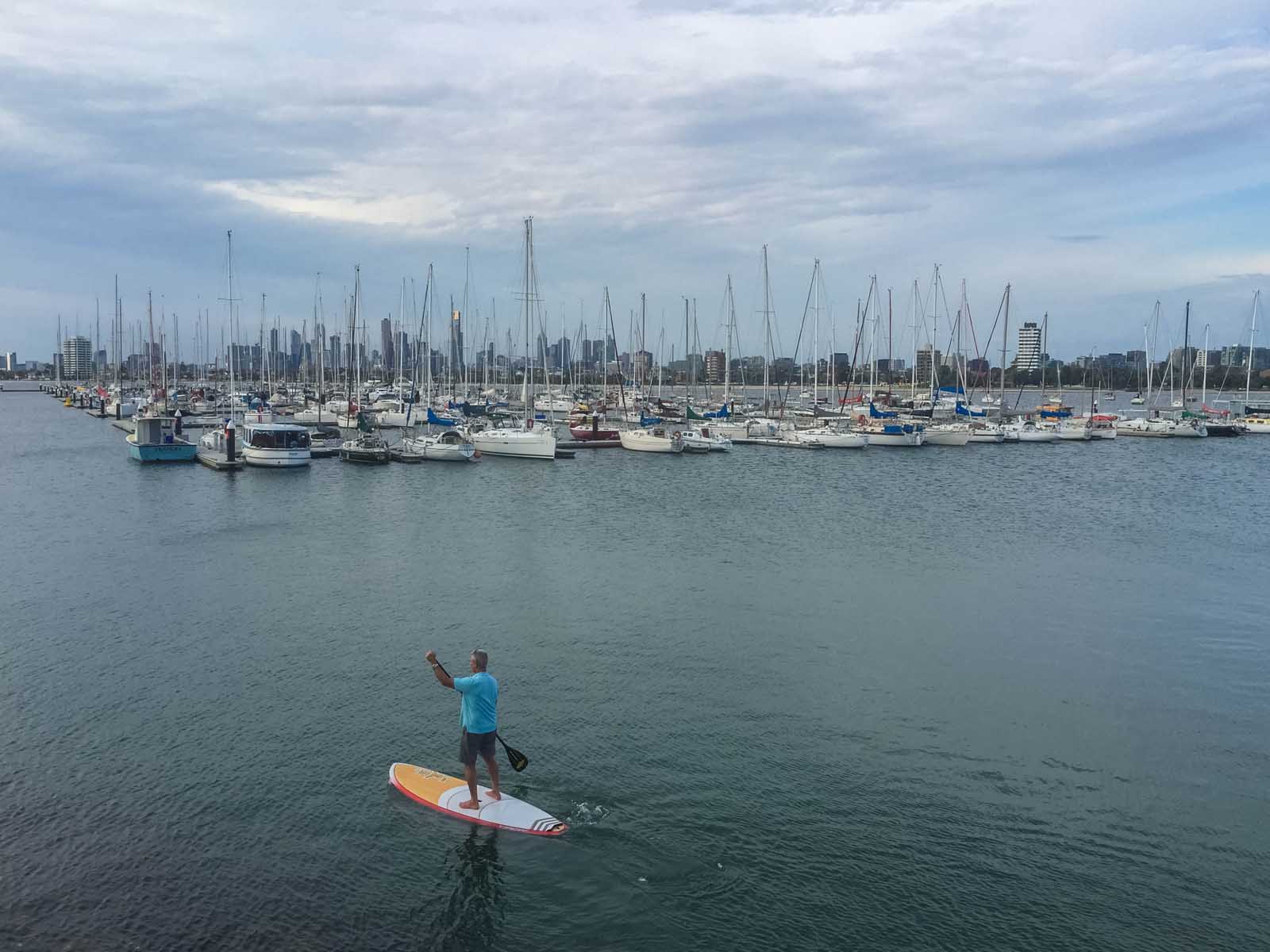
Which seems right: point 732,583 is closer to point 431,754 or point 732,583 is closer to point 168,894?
point 431,754

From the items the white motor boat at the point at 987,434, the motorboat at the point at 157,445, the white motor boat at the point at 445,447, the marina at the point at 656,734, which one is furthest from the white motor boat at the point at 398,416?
the marina at the point at 656,734

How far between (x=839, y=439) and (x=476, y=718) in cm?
7416

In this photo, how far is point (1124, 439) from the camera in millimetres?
98000

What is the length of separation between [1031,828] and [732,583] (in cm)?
1732

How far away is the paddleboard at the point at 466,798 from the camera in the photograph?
14.1m

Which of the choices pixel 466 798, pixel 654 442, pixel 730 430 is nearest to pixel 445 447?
pixel 654 442

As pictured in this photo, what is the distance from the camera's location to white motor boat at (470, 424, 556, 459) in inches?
2766

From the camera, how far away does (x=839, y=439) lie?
85062 millimetres

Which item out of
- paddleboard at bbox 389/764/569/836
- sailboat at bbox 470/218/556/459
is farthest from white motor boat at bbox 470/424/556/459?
paddleboard at bbox 389/764/569/836

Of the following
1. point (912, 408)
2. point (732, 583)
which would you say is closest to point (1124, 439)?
point (912, 408)

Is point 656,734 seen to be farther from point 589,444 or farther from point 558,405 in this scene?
point 558,405

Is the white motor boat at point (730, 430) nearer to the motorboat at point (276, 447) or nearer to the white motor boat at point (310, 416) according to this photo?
the white motor boat at point (310, 416)

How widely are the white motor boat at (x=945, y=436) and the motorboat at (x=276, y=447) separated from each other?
2196 inches

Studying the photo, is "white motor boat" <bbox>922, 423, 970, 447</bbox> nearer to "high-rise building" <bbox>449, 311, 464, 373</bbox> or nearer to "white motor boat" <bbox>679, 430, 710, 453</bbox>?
"white motor boat" <bbox>679, 430, 710, 453</bbox>
